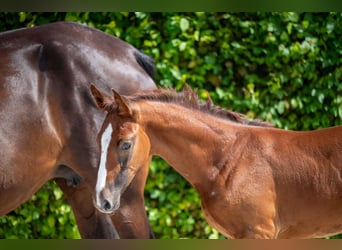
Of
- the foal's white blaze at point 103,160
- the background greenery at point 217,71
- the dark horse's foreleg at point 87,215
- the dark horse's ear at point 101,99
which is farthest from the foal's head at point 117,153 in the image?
the background greenery at point 217,71

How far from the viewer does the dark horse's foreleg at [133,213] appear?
291cm

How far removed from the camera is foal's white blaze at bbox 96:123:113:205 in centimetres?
208

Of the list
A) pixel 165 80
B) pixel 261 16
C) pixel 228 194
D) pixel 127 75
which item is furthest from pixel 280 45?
pixel 228 194

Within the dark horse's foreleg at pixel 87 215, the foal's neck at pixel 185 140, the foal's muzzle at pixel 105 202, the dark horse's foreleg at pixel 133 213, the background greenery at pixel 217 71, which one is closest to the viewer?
the foal's muzzle at pixel 105 202

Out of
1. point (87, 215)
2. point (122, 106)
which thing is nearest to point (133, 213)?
point (87, 215)

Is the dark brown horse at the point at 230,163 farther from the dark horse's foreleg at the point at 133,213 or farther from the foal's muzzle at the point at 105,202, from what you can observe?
the dark horse's foreleg at the point at 133,213

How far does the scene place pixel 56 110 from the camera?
3006 millimetres

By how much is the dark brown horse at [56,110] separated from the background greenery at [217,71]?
126 cm

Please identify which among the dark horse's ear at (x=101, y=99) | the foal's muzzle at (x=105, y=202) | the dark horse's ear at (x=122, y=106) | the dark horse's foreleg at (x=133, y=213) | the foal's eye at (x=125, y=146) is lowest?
the dark horse's foreleg at (x=133, y=213)

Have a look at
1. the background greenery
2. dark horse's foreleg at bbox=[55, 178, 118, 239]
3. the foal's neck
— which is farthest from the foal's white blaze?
the background greenery

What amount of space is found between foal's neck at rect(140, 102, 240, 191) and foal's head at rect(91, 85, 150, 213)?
82mm
